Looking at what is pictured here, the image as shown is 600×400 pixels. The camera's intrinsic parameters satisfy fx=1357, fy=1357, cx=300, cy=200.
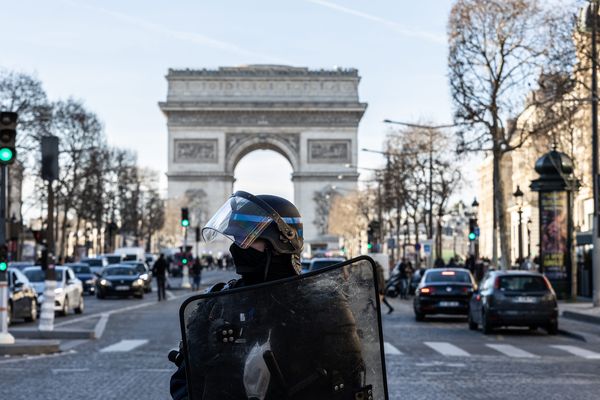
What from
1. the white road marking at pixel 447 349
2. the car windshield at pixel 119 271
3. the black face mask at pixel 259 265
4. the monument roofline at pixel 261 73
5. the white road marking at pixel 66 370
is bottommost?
the white road marking at pixel 447 349

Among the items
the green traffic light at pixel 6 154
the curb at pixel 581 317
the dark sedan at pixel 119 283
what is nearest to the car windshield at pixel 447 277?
the curb at pixel 581 317

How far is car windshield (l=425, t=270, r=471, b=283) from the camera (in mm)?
30062

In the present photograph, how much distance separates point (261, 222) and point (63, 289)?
29.4 meters

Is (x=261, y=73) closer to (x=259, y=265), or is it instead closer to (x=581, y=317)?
(x=581, y=317)

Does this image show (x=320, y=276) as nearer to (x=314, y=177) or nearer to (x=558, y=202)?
(x=558, y=202)

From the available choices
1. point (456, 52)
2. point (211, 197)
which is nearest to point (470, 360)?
point (456, 52)

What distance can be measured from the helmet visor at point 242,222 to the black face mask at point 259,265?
55 millimetres

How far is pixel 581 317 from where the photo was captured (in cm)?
2989

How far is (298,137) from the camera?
111 metres

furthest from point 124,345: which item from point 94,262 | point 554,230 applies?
point 94,262

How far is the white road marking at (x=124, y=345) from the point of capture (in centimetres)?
1991

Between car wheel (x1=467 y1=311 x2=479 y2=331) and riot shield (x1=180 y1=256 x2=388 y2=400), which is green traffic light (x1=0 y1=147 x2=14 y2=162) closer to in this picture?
car wheel (x1=467 y1=311 x2=479 y2=331)

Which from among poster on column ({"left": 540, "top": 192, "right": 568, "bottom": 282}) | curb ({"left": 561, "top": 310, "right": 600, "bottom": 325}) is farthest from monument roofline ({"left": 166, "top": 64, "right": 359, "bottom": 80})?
curb ({"left": 561, "top": 310, "right": 600, "bottom": 325})

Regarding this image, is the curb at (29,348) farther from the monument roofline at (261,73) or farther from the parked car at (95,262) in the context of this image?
the monument roofline at (261,73)
